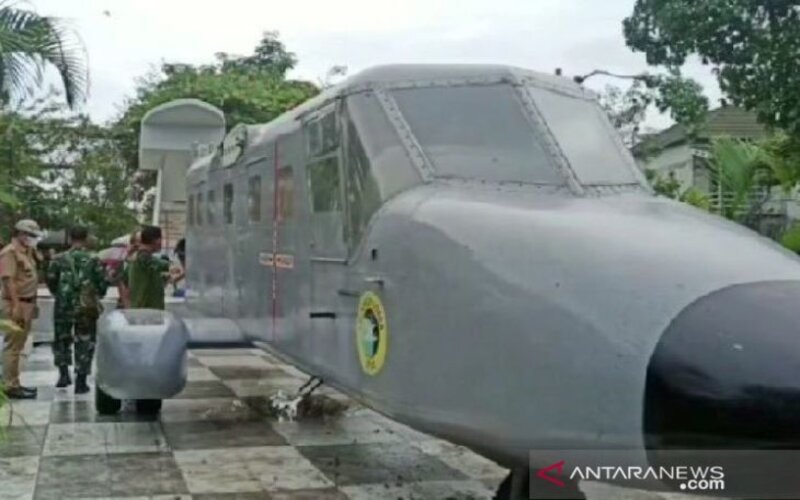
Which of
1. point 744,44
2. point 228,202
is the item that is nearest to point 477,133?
point 228,202

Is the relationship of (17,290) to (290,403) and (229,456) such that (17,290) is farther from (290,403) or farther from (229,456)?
(229,456)

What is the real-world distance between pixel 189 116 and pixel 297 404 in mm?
6589

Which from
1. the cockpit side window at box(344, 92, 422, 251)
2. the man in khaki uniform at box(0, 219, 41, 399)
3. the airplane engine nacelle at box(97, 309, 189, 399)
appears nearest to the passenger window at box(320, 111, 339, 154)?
the cockpit side window at box(344, 92, 422, 251)

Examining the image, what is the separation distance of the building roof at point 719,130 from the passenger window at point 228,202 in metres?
20.0

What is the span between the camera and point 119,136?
98.9ft

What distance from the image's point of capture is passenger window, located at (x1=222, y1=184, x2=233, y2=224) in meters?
8.97

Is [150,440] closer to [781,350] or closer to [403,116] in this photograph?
[403,116]

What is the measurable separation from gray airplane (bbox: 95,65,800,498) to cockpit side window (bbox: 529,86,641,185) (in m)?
0.01

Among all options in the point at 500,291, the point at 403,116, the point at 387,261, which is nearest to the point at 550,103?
the point at 403,116

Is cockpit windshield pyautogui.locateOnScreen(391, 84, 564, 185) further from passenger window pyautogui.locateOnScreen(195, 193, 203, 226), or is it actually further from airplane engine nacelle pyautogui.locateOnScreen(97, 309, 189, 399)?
passenger window pyautogui.locateOnScreen(195, 193, 203, 226)

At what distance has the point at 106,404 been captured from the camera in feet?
27.9

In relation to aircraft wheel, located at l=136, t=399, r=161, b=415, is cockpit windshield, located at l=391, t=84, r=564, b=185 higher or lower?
higher

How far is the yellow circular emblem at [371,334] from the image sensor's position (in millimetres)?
4672

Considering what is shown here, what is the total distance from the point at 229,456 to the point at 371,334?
262 cm
